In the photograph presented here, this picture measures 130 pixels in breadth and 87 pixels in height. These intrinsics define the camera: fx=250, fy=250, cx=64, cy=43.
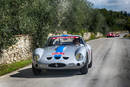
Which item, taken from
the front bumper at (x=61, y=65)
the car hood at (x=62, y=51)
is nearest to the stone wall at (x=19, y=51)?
the car hood at (x=62, y=51)

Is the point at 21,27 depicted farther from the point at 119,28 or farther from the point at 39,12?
the point at 119,28

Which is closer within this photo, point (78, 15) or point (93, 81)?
point (93, 81)

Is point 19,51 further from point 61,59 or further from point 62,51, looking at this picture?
point 61,59

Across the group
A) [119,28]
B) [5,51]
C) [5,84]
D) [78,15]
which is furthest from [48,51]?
[119,28]

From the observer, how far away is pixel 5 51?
12758mm

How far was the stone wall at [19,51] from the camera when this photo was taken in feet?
42.1

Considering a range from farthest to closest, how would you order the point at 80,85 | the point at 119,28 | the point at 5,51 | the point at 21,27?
the point at 119,28 < the point at 21,27 < the point at 5,51 < the point at 80,85

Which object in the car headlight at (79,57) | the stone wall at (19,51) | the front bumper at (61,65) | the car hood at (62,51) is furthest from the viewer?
the stone wall at (19,51)

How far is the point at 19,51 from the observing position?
14531 mm

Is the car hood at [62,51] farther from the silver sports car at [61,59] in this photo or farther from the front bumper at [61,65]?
the front bumper at [61,65]

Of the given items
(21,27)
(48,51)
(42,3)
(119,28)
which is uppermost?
(42,3)

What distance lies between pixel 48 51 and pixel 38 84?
205 cm

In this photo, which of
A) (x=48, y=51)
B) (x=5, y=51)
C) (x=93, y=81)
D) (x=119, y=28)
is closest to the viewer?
(x=93, y=81)

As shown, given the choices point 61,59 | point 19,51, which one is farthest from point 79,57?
point 19,51
